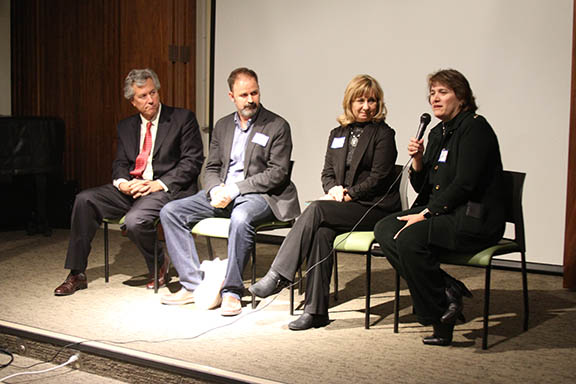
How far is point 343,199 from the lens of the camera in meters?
3.64

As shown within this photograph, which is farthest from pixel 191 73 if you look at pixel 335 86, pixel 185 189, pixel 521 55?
pixel 521 55

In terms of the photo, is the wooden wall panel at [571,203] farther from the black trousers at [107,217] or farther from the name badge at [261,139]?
the black trousers at [107,217]

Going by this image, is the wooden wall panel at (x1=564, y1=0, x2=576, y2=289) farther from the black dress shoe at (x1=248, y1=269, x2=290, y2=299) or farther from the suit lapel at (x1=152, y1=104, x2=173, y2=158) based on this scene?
the suit lapel at (x1=152, y1=104, x2=173, y2=158)

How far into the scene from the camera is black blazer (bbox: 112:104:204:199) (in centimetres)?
426

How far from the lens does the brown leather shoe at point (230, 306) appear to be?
361 cm

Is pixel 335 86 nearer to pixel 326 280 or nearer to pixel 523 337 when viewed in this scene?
pixel 326 280

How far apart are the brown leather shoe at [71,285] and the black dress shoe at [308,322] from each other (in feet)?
4.60

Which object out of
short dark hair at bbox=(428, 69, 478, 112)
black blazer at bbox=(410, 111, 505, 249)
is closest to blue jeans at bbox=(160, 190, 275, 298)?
black blazer at bbox=(410, 111, 505, 249)

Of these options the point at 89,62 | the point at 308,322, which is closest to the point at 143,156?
the point at 308,322

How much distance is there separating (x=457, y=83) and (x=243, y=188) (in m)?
1.28

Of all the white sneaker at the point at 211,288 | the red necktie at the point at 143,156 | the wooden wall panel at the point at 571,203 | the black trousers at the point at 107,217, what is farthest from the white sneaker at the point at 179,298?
the wooden wall panel at the point at 571,203

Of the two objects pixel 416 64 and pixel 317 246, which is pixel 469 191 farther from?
pixel 416 64

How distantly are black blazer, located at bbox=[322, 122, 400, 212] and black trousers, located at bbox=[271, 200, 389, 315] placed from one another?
0.48ft

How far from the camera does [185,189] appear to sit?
14.0ft
